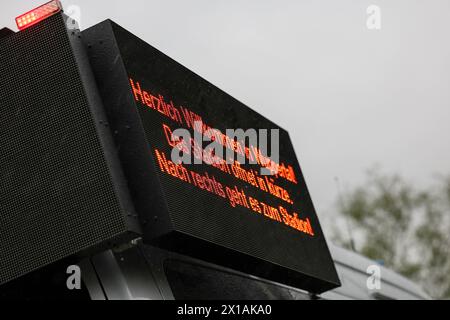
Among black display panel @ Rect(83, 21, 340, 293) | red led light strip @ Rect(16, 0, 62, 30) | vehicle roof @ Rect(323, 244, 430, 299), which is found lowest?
vehicle roof @ Rect(323, 244, 430, 299)

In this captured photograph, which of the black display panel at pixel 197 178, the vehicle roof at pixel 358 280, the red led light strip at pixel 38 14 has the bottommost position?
the vehicle roof at pixel 358 280

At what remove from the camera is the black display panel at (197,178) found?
6.92m

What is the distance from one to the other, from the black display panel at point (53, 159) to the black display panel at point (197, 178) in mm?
186

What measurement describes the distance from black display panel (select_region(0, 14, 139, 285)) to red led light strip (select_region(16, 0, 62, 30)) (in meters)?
0.04

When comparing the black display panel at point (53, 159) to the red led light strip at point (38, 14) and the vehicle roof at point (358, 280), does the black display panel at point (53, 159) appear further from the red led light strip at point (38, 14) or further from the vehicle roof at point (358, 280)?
the vehicle roof at point (358, 280)

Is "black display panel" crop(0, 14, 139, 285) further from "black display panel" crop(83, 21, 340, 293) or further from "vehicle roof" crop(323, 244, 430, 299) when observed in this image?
"vehicle roof" crop(323, 244, 430, 299)

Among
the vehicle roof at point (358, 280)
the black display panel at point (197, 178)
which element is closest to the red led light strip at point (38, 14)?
the black display panel at point (197, 178)

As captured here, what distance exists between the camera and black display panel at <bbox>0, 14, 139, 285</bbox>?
649cm

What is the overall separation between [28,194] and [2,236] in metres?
0.30

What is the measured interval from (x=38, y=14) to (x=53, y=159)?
1.05m

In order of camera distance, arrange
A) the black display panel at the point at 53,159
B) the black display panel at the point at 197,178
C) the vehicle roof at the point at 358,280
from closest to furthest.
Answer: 1. the black display panel at the point at 53,159
2. the black display panel at the point at 197,178
3. the vehicle roof at the point at 358,280

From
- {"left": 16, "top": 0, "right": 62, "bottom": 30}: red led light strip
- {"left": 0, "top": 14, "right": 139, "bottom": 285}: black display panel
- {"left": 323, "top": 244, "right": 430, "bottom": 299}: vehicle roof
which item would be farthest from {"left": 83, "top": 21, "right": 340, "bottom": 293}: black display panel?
{"left": 323, "top": 244, "right": 430, "bottom": 299}: vehicle roof
